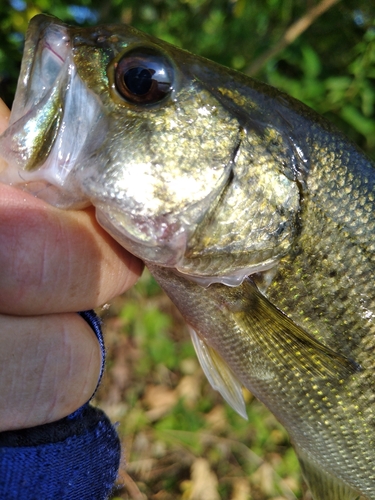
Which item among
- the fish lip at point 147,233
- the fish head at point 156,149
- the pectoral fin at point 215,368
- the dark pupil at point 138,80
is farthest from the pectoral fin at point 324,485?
the dark pupil at point 138,80

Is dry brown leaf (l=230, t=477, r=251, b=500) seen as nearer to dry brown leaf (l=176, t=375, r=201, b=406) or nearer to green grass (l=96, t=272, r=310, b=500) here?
green grass (l=96, t=272, r=310, b=500)

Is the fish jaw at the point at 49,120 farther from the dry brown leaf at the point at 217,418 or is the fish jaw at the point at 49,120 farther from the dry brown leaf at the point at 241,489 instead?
the dry brown leaf at the point at 241,489

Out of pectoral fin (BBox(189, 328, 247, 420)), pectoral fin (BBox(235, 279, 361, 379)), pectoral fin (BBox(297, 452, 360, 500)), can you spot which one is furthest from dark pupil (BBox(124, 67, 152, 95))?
pectoral fin (BBox(297, 452, 360, 500))

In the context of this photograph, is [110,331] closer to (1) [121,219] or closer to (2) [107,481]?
(2) [107,481]

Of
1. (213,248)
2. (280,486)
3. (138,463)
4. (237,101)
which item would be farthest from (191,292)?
(280,486)

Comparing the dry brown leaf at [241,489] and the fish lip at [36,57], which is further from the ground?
the fish lip at [36,57]

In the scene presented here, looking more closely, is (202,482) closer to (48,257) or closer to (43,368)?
(43,368)
